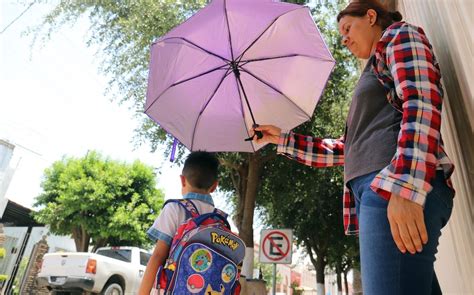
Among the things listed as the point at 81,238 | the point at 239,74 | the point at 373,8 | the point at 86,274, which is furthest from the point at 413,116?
the point at 81,238

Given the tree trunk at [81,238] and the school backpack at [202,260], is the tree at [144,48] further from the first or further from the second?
the tree trunk at [81,238]

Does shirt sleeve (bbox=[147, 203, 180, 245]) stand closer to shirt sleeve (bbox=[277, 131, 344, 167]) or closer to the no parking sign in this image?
shirt sleeve (bbox=[277, 131, 344, 167])

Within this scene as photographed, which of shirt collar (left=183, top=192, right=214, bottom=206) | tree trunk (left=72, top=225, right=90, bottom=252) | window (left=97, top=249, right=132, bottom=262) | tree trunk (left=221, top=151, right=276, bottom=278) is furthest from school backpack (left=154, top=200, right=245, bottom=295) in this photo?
tree trunk (left=72, top=225, right=90, bottom=252)

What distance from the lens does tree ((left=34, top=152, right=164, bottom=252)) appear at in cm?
1914

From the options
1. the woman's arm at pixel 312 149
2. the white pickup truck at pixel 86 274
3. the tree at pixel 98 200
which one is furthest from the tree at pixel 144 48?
the tree at pixel 98 200

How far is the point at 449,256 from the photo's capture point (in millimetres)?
2170

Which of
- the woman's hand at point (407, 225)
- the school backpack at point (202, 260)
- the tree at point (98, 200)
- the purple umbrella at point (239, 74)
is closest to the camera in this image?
the woman's hand at point (407, 225)

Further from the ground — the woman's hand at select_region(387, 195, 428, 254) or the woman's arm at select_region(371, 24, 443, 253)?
the woman's arm at select_region(371, 24, 443, 253)

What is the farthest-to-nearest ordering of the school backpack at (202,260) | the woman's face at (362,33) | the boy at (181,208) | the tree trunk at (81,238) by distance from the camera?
the tree trunk at (81,238) → the boy at (181,208) → the school backpack at (202,260) → the woman's face at (362,33)

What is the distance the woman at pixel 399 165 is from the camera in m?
1.24

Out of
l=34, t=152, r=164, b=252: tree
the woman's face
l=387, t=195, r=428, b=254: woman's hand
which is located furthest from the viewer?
l=34, t=152, r=164, b=252: tree

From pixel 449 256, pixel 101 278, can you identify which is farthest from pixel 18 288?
pixel 449 256

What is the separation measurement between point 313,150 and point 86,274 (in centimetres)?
945

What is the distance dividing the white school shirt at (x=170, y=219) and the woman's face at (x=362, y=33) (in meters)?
1.39
